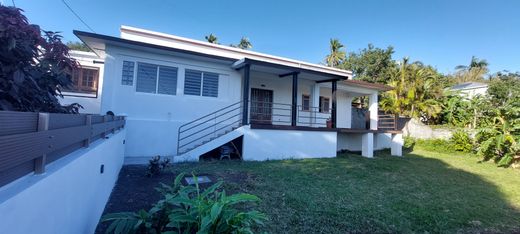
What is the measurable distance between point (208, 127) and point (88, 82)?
6702 mm

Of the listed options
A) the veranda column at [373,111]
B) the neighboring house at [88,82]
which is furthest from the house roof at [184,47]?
the neighboring house at [88,82]

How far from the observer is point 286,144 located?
10297 mm

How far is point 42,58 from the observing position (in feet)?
11.4

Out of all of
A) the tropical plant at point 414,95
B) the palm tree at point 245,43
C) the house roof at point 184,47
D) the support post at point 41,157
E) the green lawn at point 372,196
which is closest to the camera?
the support post at point 41,157

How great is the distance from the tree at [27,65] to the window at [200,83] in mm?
6249

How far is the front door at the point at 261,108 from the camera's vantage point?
12.8m

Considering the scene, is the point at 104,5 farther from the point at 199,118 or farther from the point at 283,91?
the point at 283,91

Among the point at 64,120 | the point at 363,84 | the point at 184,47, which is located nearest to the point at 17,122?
the point at 64,120

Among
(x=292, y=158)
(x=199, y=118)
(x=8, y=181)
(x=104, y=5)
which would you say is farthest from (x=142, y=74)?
(x=8, y=181)

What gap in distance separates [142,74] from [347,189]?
25.7 feet

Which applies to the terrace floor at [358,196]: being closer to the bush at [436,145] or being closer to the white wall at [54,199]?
the white wall at [54,199]

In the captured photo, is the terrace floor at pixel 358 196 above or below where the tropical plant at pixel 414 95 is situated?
below

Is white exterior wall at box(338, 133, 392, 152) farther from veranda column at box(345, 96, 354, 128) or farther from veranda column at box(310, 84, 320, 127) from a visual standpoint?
veranda column at box(310, 84, 320, 127)

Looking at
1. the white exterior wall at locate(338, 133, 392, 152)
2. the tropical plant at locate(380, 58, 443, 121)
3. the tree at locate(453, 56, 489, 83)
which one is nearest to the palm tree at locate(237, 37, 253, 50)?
the tropical plant at locate(380, 58, 443, 121)
